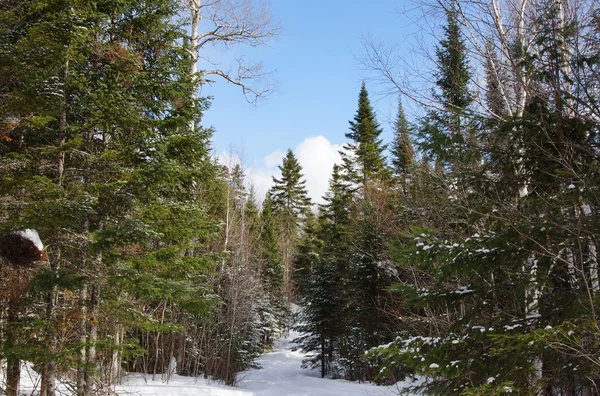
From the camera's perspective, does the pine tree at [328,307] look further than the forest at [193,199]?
Yes

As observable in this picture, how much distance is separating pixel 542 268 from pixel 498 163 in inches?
52.7

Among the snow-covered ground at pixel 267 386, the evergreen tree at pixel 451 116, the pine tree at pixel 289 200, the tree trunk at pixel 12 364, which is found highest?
the pine tree at pixel 289 200

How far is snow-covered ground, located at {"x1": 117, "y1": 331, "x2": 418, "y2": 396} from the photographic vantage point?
11.7m

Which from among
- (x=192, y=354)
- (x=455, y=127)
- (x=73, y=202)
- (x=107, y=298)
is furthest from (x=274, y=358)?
(x=455, y=127)

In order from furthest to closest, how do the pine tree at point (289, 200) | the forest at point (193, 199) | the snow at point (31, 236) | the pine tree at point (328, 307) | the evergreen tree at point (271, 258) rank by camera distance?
the pine tree at point (289, 200), the evergreen tree at point (271, 258), the pine tree at point (328, 307), the snow at point (31, 236), the forest at point (193, 199)

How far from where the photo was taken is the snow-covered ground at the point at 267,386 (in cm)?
1174

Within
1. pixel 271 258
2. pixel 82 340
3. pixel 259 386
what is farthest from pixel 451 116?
pixel 271 258

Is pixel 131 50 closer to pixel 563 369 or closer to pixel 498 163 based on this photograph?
pixel 498 163

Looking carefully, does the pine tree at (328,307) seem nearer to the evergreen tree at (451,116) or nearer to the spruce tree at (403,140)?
the spruce tree at (403,140)

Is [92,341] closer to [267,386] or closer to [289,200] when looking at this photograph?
[267,386]

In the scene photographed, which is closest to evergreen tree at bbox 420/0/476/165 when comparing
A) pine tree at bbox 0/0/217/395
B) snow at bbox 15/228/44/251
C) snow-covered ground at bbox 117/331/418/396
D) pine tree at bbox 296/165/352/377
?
pine tree at bbox 0/0/217/395

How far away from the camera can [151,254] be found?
6.93m

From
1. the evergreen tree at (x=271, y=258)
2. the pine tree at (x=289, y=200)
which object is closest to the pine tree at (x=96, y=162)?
the evergreen tree at (x=271, y=258)

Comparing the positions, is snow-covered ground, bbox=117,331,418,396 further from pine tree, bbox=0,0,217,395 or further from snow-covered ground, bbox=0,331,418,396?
pine tree, bbox=0,0,217,395
